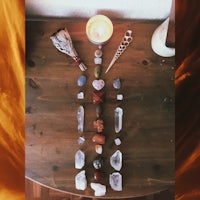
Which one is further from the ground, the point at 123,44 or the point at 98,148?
the point at 123,44

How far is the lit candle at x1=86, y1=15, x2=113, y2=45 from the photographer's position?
0.69 metres

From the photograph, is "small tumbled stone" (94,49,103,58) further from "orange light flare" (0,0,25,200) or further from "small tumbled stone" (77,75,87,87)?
"orange light flare" (0,0,25,200)

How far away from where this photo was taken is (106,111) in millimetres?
750

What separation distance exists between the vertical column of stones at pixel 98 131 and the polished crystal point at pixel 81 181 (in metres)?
0.02

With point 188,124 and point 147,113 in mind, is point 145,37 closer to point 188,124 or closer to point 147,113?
point 147,113

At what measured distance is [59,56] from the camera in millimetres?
708

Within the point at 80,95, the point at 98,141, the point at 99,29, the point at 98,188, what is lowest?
the point at 98,188

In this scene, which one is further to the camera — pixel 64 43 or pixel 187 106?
pixel 64 43

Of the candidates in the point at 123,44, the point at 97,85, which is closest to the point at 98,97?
the point at 97,85

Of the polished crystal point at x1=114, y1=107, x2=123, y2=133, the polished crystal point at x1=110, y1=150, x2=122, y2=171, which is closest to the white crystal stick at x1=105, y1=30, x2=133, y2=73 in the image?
the polished crystal point at x1=114, y1=107, x2=123, y2=133

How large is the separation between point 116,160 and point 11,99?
430mm

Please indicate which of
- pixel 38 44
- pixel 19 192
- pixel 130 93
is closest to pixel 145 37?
pixel 130 93

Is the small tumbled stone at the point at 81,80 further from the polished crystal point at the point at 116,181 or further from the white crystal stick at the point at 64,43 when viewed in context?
the polished crystal point at the point at 116,181

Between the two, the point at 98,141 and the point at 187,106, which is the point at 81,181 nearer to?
the point at 98,141
